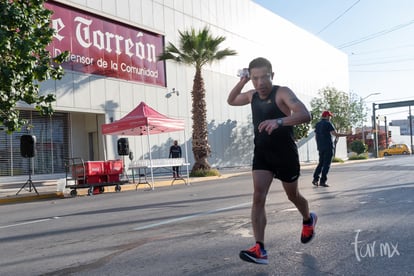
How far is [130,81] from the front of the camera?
22703mm

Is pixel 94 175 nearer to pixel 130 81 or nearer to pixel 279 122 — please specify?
pixel 130 81

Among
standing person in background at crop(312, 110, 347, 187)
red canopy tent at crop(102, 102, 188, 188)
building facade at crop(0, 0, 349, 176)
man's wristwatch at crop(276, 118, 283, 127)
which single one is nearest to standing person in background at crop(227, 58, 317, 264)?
man's wristwatch at crop(276, 118, 283, 127)

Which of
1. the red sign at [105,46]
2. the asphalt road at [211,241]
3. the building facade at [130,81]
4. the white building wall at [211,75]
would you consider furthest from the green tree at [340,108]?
the asphalt road at [211,241]

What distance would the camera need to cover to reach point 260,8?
1406 inches

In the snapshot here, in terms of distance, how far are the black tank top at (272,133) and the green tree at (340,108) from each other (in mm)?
34913

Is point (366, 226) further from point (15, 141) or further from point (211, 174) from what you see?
point (15, 141)

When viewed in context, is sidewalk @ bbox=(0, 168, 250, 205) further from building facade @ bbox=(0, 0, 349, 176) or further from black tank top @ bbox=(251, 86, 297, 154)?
black tank top @ bbox=(251, 86, 297, 154)

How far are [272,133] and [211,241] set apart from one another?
5.31 ft

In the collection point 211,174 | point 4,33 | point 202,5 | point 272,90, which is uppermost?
point 202,5

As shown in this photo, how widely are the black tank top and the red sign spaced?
15851mm

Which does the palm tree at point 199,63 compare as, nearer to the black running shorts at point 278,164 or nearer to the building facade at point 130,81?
the building facade at point 130,81

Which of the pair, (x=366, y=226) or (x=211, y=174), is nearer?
(x=366, y=226)

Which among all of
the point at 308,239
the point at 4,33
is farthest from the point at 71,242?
the point at 4,33

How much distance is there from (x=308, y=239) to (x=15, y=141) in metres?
17.1
